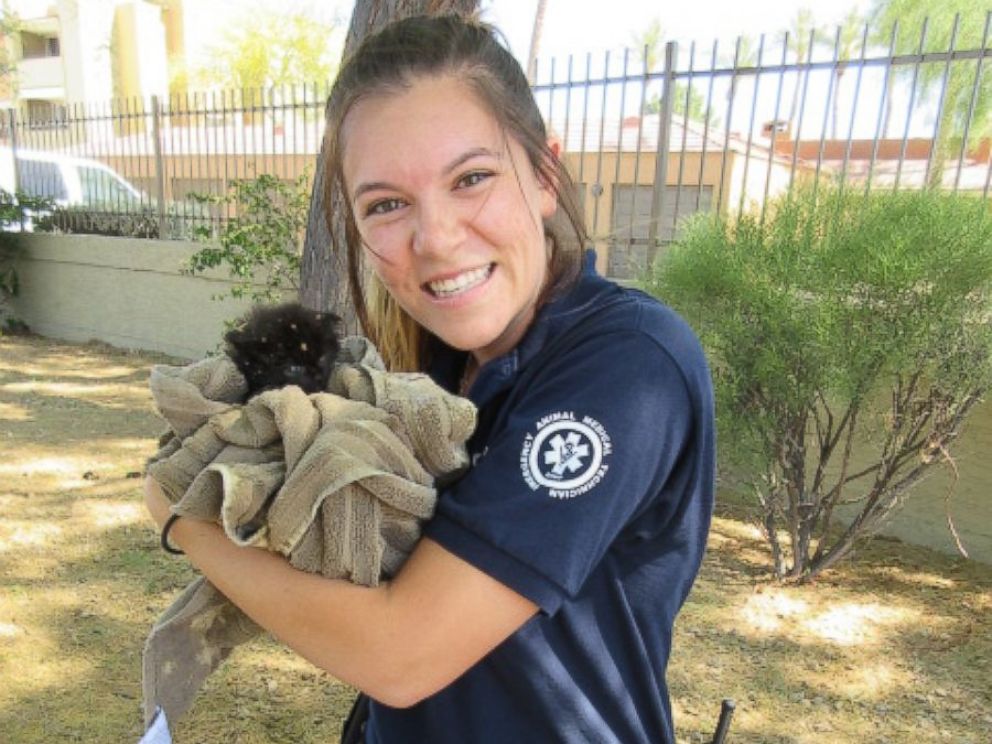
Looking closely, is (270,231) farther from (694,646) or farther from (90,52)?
(90,52)

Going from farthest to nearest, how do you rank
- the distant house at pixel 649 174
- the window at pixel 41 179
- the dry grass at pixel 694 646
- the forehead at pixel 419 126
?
the window at pixel 41 179 < the distant house at pixel 649 174 < the dry grass at pixel 694 646 < the forehead at pixel 419 126

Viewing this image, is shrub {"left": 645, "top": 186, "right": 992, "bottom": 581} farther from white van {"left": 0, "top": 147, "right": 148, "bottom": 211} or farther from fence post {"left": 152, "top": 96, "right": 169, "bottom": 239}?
white van {"left": 0, "top": 147, "right": 148, "bottom": 211}

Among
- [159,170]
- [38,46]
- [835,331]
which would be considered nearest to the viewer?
[835,331]

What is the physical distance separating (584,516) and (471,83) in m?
0.66

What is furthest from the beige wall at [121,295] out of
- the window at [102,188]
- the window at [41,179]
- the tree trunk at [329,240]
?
the tree trunk at [329,240]

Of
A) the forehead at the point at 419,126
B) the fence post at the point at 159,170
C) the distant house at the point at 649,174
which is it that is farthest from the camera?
the fence post at the point at 159,170

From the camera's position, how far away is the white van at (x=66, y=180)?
34.4ft

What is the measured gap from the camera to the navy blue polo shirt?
0.86 meters

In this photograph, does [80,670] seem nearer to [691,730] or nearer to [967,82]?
[691,730]

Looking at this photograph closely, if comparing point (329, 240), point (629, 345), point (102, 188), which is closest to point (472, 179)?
point (629, 345)

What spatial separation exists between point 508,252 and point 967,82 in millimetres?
7897

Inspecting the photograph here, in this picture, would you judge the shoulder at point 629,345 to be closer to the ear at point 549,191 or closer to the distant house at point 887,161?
the ear at point 549,191

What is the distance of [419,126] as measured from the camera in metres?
1.05

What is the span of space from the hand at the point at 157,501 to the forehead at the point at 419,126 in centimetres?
55
